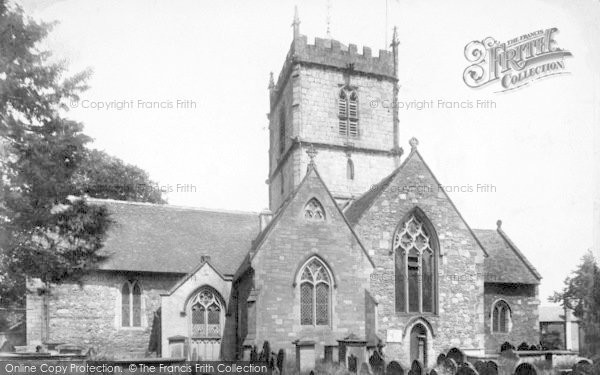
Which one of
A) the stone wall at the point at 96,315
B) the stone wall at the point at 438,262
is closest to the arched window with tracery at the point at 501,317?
the stone wall at the point at 438,262

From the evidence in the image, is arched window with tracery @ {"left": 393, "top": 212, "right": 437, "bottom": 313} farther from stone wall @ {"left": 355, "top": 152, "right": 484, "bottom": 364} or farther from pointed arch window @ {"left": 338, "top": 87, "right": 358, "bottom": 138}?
pointed arch window @ {"left": 338, "top": 87, "right": 358, "bottom": 138}

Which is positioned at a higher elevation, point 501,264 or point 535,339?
point 501,264

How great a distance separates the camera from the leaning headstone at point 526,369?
37.9 feet

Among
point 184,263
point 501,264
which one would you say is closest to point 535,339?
point 501,264

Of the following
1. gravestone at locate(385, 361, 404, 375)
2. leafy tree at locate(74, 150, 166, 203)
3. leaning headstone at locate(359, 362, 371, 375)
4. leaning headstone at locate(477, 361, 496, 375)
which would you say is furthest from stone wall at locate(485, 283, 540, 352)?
leafy tree at locate(74, 150, 166, 203)

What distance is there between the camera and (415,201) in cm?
2506

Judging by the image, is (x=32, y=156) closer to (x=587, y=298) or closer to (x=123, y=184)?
(x=123, y=184)

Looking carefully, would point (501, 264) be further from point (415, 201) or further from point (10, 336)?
point (10, 336)

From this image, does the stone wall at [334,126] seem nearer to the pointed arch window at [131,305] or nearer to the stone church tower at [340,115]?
the stone church tower at [340,115]

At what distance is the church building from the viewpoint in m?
21.9

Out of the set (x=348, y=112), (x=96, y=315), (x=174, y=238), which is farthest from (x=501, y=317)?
(x=96, y=315)

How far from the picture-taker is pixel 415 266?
81.8 feet

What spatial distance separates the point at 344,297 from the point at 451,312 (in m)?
5.49

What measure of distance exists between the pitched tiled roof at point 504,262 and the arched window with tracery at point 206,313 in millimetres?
12901
